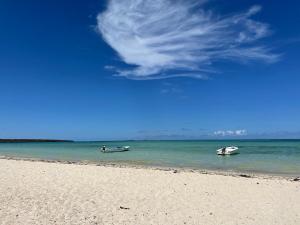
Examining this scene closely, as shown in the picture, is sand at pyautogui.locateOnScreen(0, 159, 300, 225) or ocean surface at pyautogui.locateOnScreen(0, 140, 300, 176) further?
ocean surface at pyautogui.locateOnScreen(0, 140, 300, 176)

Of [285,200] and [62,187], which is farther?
[62,187]

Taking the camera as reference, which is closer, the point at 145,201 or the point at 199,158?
the point at 145,201

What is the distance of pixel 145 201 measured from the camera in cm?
1029

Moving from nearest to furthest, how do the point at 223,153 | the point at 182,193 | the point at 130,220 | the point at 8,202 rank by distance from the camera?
the point at 130,220 → the point at 8,202 → the point at 182,193 → the point at 223,153

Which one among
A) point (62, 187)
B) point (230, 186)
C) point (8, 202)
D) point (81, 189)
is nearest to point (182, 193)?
point (230, 186)

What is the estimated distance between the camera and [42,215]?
26.8 ft

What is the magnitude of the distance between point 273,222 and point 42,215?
6.07 meters

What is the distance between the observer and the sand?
8.23 m

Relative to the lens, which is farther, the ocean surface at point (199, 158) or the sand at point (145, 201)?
the ocean surface at point (199, 158)

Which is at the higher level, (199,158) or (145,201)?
(145,201)

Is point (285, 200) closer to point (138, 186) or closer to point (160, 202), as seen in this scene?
point (160, 202)

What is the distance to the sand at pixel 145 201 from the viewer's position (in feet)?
27.0

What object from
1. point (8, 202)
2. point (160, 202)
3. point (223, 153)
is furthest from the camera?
point (223, 153)

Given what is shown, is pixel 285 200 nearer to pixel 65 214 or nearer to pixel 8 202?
pixel 65 214
